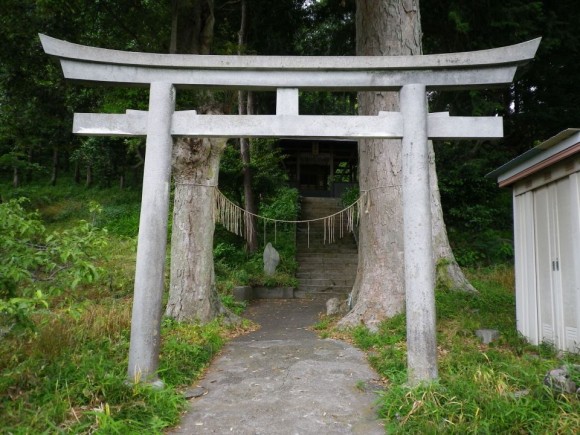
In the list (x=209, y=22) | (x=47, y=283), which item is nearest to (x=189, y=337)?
(x=47, y=283)

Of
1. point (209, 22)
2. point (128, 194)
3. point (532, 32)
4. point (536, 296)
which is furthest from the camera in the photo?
point (128, 194)

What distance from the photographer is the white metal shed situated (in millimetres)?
5039

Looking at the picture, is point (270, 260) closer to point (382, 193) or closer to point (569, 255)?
point (382, 193)

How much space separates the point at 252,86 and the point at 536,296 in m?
4.68

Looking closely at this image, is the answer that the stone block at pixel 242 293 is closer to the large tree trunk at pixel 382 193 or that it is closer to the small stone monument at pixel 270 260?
the small stone monument at pixel 270 260

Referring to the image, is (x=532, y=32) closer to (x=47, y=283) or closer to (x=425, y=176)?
(x=425, y=176)

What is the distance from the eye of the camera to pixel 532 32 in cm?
1188

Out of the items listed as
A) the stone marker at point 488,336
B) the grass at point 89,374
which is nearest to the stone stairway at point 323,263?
the grass at point 89,374

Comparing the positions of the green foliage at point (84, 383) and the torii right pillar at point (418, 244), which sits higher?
the torii right pillar at point (418, 244)

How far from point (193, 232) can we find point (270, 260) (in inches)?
243

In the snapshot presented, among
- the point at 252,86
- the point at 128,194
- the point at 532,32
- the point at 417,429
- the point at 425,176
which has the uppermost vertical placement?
the point at 532,32

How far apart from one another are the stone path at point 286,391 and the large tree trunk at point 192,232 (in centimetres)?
118

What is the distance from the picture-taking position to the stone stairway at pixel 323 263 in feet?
44.5

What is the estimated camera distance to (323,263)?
15211 mm
